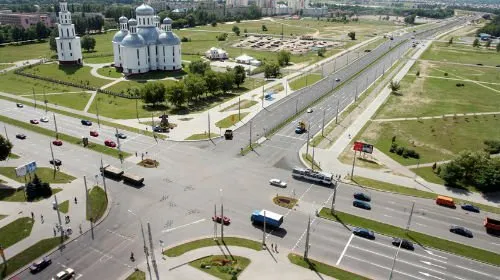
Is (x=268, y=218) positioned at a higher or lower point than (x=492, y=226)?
higher

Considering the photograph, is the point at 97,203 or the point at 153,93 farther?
the point at 153,93

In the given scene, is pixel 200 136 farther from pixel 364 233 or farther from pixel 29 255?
pixel 364 233

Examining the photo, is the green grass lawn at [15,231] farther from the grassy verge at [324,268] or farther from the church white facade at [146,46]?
the church white facade at [146,46]

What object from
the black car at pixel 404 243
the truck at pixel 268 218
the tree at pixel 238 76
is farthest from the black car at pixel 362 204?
the tree at pixel 238 76

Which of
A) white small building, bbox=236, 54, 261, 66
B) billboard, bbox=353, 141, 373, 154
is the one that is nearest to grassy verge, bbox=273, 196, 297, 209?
billboard, bbox=353, 141, 373, 154

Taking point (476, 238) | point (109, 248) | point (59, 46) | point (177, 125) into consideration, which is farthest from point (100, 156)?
point (59, 46)

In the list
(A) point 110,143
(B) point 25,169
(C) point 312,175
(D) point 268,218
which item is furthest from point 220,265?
(A) point 110,143
